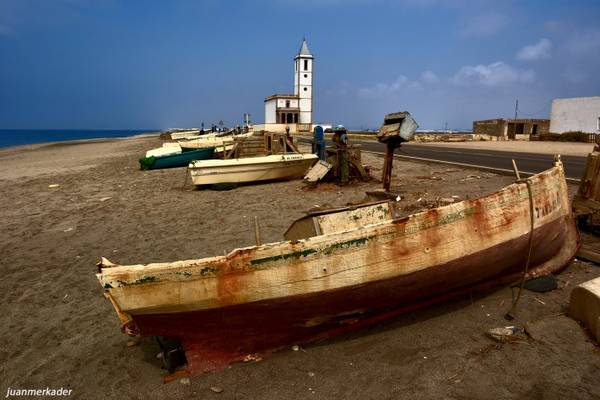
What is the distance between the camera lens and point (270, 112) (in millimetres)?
66812

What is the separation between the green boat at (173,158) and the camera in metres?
18.3

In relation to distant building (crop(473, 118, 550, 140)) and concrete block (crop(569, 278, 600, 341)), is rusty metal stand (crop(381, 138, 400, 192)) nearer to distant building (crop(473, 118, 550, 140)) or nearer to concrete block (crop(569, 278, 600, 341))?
concrete block (crop(569, 278, 600, 341))

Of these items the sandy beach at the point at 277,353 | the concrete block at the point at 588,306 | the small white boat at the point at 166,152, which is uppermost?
the small white boat at the point at 166,152

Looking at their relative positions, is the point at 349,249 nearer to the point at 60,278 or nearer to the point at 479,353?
the point at 479,353

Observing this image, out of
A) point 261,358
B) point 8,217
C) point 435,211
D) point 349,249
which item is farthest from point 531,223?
point 8,217

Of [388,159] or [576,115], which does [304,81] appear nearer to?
[576,115]

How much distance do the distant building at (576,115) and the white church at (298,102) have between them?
3398cm

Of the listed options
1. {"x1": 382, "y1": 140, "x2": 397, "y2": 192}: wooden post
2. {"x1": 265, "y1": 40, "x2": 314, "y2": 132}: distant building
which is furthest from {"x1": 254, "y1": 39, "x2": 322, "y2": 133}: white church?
{"x1": 382, "y1": 140, "x2": 397, "y2": 192}: wooden post

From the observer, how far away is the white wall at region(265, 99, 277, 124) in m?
64.7

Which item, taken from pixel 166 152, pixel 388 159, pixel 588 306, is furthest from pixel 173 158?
pixel 588 306

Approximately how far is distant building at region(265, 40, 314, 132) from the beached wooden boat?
5651cm

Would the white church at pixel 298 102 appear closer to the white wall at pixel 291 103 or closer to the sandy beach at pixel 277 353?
the white wall at pixel 291 103

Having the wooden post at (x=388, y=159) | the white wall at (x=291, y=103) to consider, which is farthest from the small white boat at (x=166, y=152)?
the white wall at (x=291, y=103)

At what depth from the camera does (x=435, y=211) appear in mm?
4039
